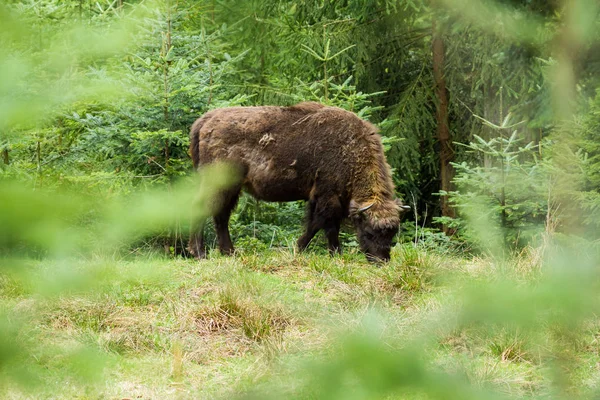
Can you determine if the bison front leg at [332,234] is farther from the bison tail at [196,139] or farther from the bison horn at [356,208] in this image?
the bison tail at [196,139]

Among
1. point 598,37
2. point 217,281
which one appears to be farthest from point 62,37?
point 217,281

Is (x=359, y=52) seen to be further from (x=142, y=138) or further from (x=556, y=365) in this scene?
(x=556, y=365)

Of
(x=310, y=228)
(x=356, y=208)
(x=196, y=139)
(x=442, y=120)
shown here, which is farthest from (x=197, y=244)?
A: (x=442, y=120)

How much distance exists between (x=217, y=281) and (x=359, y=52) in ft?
23.9

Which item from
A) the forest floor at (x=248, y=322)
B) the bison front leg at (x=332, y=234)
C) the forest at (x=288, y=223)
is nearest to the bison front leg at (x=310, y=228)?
the bison front leg at (x=332, y=234)

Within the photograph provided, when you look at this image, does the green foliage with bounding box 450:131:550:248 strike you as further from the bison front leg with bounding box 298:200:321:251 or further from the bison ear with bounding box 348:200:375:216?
the bison front leg with bounding box 298:200:321:251

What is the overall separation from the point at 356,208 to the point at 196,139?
7.70ft

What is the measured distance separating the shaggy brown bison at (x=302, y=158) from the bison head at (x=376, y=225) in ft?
0.14

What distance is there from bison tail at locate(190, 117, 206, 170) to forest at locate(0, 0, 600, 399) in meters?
0.43

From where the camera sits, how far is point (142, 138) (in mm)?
10109

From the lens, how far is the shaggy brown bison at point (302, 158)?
9.92 meters

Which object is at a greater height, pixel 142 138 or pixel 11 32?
pixel 11 32

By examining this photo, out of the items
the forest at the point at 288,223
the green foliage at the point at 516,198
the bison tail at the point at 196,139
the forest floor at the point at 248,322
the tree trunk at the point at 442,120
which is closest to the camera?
the forest at the point at 288,223

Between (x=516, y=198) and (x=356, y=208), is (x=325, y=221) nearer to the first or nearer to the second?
(x=356, y=208)
